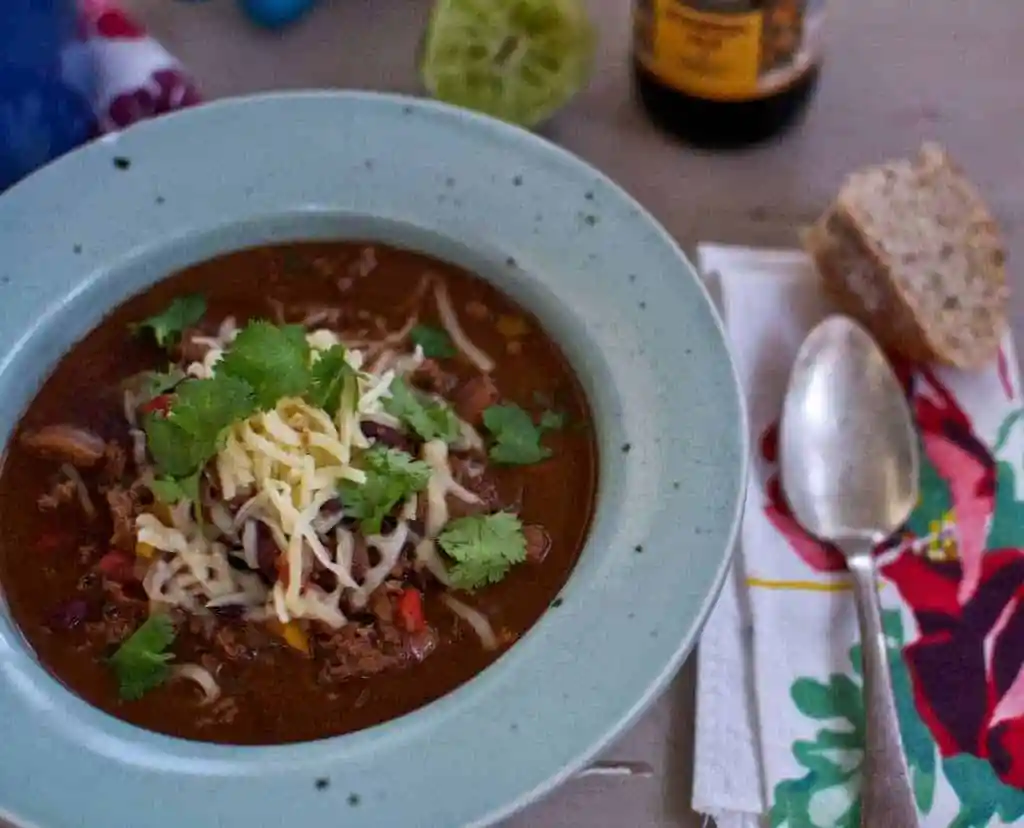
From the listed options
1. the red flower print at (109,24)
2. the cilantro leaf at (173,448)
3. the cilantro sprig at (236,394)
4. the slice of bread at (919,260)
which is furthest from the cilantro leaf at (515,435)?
the red flower print at (109,24)

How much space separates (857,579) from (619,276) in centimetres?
37

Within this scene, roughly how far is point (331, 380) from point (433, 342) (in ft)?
0.57

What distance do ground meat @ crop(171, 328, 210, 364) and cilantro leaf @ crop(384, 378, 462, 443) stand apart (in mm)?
199

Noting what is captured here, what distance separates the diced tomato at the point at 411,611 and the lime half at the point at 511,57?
0.65 meters

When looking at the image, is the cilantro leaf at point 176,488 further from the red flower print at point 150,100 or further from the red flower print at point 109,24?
the red flower print at point 109,24

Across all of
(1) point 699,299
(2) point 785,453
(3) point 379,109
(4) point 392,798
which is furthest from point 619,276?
(4) point 392,798

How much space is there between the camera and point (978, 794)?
1.06 metres

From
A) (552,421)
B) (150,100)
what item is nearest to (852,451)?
(552,421)

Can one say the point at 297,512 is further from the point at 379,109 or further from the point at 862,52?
the point at 862,52

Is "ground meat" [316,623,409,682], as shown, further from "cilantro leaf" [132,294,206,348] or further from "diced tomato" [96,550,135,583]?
"cilantro leaf" [132,294,206,348]

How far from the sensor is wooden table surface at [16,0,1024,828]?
4.96 ft

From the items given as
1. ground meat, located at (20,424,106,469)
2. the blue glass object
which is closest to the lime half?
the blue glass object

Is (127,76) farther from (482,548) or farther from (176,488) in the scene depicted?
(482,548)

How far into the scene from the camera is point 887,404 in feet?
4.15
